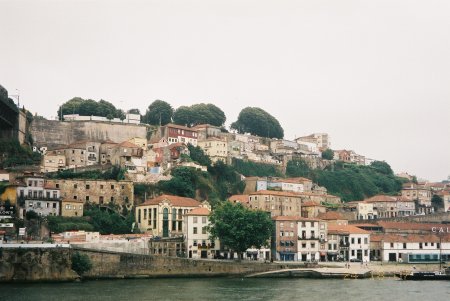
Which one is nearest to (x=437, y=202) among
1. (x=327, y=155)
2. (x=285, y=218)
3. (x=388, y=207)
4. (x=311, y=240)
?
(x=388, y=207)

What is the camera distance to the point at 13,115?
98.6m

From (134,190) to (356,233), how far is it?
29.9 meters

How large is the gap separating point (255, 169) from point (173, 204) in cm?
3655

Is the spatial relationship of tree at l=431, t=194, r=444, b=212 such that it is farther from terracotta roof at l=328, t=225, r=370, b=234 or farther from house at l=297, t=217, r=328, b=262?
house at l=297, t=217, r=328, b=262

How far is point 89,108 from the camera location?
12238cm

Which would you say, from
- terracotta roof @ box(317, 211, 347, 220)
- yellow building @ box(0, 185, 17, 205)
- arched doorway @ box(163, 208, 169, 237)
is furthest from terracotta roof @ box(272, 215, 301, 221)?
yellow building @ box(0, 185, 17, 205)

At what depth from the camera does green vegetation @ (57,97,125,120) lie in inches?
4815

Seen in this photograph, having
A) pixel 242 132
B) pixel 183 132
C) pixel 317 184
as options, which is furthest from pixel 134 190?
pixel 242 132

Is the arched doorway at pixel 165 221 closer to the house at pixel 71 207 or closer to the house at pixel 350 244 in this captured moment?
the house at pixel 71 207

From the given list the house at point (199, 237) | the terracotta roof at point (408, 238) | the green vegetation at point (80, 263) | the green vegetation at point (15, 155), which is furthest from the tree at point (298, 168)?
the green vegetation at point (80, 263)

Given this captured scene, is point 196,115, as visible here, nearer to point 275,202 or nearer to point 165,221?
point 275,202

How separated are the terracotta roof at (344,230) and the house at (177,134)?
105 ft

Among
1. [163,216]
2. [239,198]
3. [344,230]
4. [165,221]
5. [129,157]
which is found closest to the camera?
[163,216]

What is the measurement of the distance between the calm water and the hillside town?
32.5 ft
